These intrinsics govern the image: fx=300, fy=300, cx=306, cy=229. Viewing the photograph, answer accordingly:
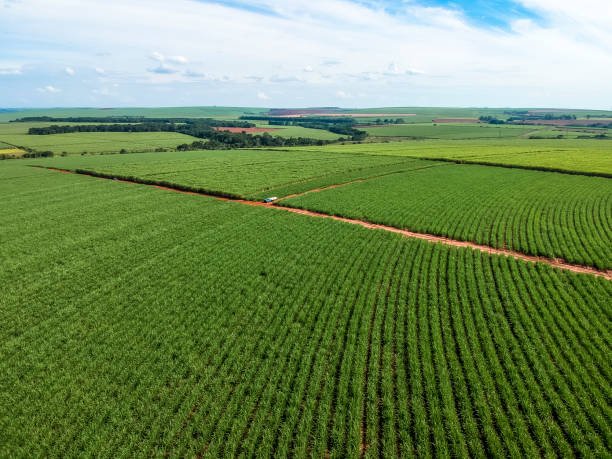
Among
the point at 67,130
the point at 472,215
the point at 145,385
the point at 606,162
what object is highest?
the point at 67,130

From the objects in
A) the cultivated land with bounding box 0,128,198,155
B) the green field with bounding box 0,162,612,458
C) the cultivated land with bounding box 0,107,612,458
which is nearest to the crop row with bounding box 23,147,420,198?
the cultivated land with bounding box 0,107,612,458

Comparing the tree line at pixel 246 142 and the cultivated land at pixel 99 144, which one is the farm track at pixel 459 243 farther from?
the tree line at pixel 246 142

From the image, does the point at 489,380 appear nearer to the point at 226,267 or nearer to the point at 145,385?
the point at 145,385

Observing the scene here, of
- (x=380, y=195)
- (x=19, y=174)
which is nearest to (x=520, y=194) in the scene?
(x=380, y=195)

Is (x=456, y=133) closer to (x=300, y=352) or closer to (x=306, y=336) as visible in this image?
(x=306, y=336)

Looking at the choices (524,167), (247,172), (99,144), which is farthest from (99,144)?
(524,167)

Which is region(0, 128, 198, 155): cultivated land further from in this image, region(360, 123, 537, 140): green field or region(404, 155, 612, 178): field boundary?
region(360, 123, 537, 140): green field
